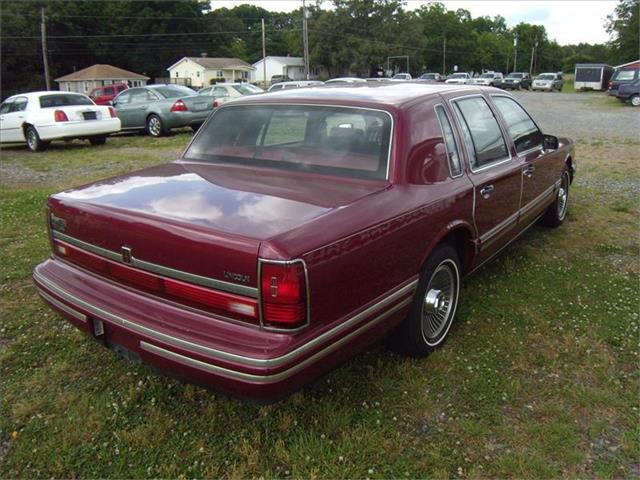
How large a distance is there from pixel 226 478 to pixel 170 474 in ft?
0.85

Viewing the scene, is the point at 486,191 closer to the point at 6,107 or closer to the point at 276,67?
the point at 6,107

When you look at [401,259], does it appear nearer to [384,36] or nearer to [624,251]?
[624,251]

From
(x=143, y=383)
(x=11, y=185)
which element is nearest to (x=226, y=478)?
(x=143, y=383)

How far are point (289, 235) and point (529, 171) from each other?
2.96 m

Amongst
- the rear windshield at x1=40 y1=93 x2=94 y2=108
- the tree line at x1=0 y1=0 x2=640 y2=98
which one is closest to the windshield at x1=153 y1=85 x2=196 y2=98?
the rear windshield at x1=40 y1=93 x2=94 y2=108

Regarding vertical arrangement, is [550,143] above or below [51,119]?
above

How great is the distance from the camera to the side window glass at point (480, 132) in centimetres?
368

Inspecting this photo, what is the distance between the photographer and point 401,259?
2791mm

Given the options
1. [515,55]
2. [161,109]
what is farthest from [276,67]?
[161,109]

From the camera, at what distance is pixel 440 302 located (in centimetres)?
337

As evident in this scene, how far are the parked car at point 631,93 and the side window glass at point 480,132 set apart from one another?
26073 mm

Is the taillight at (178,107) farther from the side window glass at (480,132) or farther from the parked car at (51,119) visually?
the side window glass at (480,132)

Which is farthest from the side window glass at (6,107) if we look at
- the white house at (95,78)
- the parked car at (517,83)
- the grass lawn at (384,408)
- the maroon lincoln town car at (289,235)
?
the white house at (95,78)

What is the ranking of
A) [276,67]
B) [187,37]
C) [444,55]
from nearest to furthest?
[187,37]
[276,67]
[444,55]
